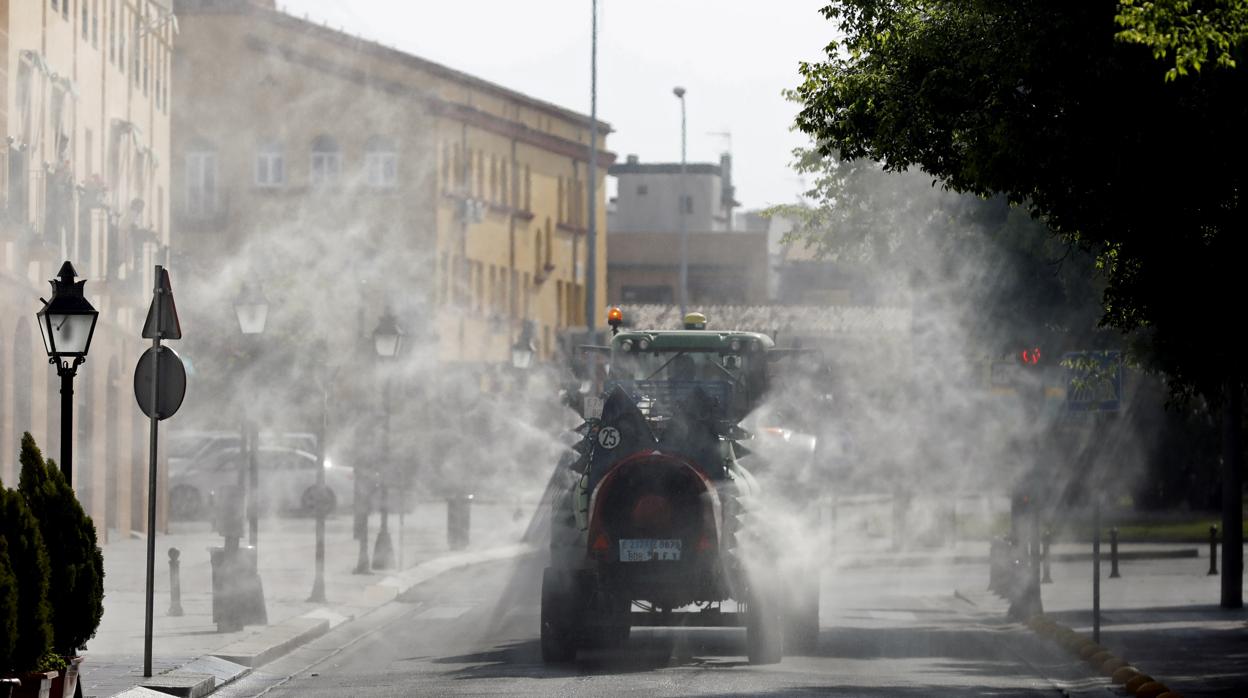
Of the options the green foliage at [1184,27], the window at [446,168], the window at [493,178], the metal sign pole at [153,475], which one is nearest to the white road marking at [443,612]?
the metal sign pole at [153,475]

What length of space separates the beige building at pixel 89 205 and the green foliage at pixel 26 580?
59.2 feet

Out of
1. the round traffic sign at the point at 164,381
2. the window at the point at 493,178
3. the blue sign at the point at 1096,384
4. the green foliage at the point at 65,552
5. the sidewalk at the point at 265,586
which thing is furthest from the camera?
the window at the point at 493,178

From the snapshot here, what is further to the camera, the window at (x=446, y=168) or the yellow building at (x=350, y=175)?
the window at (x=446, y=168)

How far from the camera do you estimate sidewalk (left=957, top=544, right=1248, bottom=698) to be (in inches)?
718

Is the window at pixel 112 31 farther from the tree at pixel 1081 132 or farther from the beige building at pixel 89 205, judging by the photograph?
the tree at pixel 1081 132

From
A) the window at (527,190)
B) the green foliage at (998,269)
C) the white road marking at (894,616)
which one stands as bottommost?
the white road marking at (894,616)

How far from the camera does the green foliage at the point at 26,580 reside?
1298cm

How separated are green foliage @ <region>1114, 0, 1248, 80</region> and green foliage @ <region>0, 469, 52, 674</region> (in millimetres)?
6720

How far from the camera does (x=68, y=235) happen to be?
3566 centimetres

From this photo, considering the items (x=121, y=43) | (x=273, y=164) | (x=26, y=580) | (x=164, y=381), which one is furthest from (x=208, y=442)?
(x=26, y=580)

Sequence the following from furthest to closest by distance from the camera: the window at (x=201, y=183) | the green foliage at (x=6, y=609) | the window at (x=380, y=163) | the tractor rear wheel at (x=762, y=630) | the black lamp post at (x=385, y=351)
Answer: the window at (x=380, y=163) → the window at (x=201, y=183) → the black lamp post at (x=385, y=351) → the tractor rear wheel at (x=762, y=630) → the green foliage at (x=6, y=609)

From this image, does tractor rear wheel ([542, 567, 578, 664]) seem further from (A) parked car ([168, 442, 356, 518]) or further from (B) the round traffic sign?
(A) parked car ([168, 442, 356, 518])

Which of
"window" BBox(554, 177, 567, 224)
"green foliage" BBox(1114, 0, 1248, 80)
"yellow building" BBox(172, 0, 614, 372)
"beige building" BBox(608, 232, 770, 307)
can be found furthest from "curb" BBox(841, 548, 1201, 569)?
"beige building" BBox(608, 232, 770, 307)

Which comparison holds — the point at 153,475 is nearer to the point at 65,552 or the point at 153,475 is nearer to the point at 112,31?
the point at 65,552
